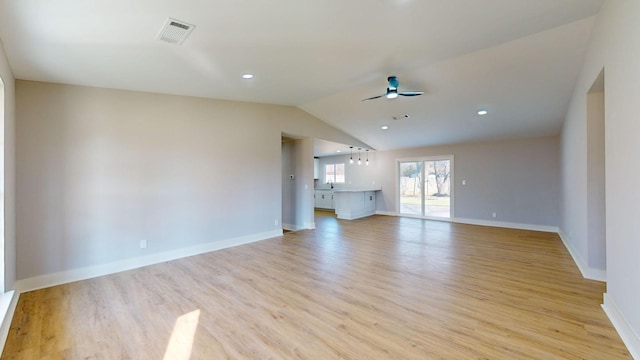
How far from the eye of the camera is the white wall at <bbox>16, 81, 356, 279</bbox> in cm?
342

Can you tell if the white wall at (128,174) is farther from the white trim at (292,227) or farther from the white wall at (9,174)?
the white trim at (292,227)

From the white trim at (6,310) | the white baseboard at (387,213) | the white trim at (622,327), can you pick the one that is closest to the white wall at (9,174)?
the white trim at (6,310)

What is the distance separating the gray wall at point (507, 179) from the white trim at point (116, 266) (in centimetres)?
611

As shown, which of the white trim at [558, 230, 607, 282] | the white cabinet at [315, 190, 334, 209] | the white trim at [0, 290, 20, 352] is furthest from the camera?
the white cabinet at [315, 190, 334, 209]

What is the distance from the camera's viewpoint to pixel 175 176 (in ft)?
14.7

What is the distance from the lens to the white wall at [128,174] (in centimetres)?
342

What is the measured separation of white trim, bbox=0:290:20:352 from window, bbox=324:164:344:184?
29.4 ft

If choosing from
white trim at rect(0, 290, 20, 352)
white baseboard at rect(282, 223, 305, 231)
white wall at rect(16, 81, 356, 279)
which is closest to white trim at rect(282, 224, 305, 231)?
white baseboard at rect(282, 223, 305, 231)

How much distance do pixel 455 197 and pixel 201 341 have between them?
24.9ft

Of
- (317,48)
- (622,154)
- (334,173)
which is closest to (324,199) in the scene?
(334,173)

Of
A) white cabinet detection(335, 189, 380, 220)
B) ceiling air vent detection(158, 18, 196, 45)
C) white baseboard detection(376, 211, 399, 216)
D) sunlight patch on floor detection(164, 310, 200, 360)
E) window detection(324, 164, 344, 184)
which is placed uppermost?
ceiling air vent detection(158, 18, 196, 45)

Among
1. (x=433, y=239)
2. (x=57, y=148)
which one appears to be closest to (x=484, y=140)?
(x=433, y=239)

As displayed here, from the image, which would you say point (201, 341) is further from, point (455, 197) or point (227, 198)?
point (455, 197)

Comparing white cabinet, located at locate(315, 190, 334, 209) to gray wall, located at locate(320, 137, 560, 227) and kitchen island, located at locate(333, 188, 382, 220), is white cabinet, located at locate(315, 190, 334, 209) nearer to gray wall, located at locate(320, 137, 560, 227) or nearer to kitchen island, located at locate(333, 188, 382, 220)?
kitchen island, located at locate(333, 188, 382, 220)
